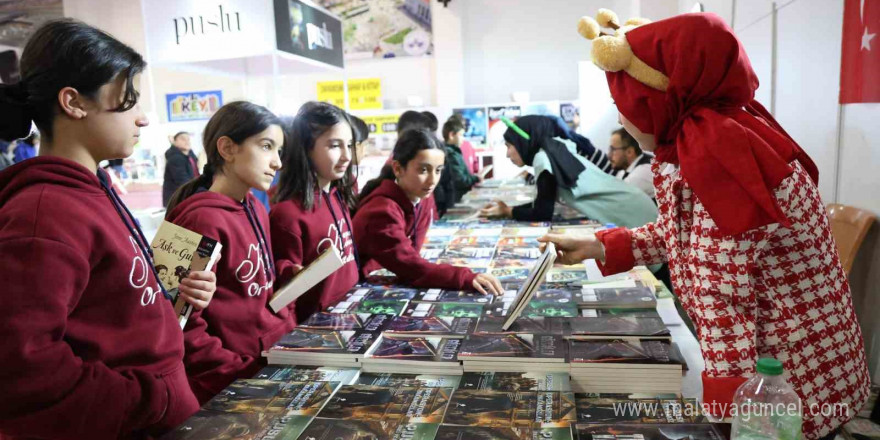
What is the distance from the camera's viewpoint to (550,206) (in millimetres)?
3307

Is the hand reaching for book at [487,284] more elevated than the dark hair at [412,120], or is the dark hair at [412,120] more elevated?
the dark hair at [412,120]

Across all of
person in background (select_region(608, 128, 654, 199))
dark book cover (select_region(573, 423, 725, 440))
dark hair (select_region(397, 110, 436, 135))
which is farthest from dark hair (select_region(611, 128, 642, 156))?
dark book cover (select_region(573, 423, 725, 440))

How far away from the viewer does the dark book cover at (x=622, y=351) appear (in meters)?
1.16

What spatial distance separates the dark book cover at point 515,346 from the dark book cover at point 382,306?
34cm

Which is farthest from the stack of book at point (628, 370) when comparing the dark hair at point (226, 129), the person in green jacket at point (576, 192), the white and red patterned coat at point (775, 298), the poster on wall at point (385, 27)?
the poster on wall at point (385, 27)

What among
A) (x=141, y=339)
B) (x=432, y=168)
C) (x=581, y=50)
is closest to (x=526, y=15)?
(x=581, y=50)

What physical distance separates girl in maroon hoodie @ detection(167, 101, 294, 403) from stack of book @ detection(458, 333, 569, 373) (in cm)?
58

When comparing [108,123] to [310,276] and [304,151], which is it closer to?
[310,276]

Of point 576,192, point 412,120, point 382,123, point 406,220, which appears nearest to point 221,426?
point 406,220

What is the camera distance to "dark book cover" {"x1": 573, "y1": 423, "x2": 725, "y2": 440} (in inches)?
35.4

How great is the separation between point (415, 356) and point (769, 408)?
25.8 inches

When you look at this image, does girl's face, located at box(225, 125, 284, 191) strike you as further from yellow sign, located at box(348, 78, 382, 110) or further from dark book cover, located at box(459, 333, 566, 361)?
yellow sign, located at box(348, 78, 382, 110)

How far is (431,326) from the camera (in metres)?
1.45

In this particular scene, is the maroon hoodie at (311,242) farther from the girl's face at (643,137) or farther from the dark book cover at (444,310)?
the girl's face at (643,137)
